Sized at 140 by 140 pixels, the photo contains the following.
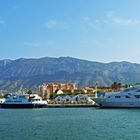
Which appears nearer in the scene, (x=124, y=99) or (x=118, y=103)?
(x=124, y=99)

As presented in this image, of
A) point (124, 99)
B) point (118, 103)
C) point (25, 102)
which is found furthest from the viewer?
point (25, 102)

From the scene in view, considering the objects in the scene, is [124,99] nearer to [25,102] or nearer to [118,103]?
[118,103]

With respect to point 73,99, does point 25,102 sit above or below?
below

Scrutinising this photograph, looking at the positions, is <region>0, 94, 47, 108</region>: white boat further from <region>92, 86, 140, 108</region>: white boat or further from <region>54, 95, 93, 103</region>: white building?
<region>92, 86, 140, 108</region>: white boat

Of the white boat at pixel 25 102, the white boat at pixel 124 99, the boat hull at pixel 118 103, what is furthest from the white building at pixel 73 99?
the white boat at pixel 124 99

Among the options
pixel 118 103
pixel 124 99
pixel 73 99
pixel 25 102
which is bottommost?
pixel 118 103

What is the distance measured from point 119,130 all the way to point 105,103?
5772cm

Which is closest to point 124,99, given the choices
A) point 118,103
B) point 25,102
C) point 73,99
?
point 118,103

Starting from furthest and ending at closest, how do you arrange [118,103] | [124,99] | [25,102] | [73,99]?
1. [73,99]
2. [25,102]
3. [118,103]
4. [124,99]

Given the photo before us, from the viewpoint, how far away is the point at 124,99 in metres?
98.2

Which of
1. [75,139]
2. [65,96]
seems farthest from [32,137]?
[65,96]

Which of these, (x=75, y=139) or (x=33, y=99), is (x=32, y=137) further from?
(x=33, y=99)

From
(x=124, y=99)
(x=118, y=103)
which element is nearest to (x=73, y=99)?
(x=118, y=103)

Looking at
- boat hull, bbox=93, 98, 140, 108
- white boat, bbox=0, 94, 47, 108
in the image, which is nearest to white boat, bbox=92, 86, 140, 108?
boat hull, bbox=93, 98, 140, 108
